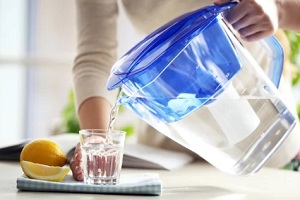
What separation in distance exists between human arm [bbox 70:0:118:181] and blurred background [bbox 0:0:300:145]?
1.62 meters

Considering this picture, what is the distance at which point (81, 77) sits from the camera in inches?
65.5

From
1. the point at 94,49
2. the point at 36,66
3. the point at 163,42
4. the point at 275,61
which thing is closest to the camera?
the point at 163,42

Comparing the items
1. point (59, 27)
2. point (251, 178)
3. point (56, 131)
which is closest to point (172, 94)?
point (251, 178)

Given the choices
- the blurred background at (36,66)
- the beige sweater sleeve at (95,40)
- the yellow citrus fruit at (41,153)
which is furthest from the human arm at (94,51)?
the blurred background at (36,66)

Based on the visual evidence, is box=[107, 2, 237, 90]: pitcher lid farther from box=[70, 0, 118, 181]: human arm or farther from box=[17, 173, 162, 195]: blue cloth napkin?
box=[70, 0, 118, 181]: human arm

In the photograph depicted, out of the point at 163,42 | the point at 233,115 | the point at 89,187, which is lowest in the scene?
the point at 89,187

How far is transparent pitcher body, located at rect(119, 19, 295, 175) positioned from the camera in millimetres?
1127

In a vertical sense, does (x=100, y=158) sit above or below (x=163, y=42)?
below

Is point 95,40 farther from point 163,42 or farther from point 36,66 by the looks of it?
point 36,66

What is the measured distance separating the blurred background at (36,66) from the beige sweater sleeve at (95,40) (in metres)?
1.63

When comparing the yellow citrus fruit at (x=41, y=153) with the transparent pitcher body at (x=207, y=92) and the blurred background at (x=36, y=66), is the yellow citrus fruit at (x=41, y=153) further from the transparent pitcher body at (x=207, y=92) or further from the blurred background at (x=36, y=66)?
the blurred background at (x=36, y=66)

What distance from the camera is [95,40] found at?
168cm

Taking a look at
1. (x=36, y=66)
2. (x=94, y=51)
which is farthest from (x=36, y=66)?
(x=94, y=51)

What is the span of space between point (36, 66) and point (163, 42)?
235 cm
